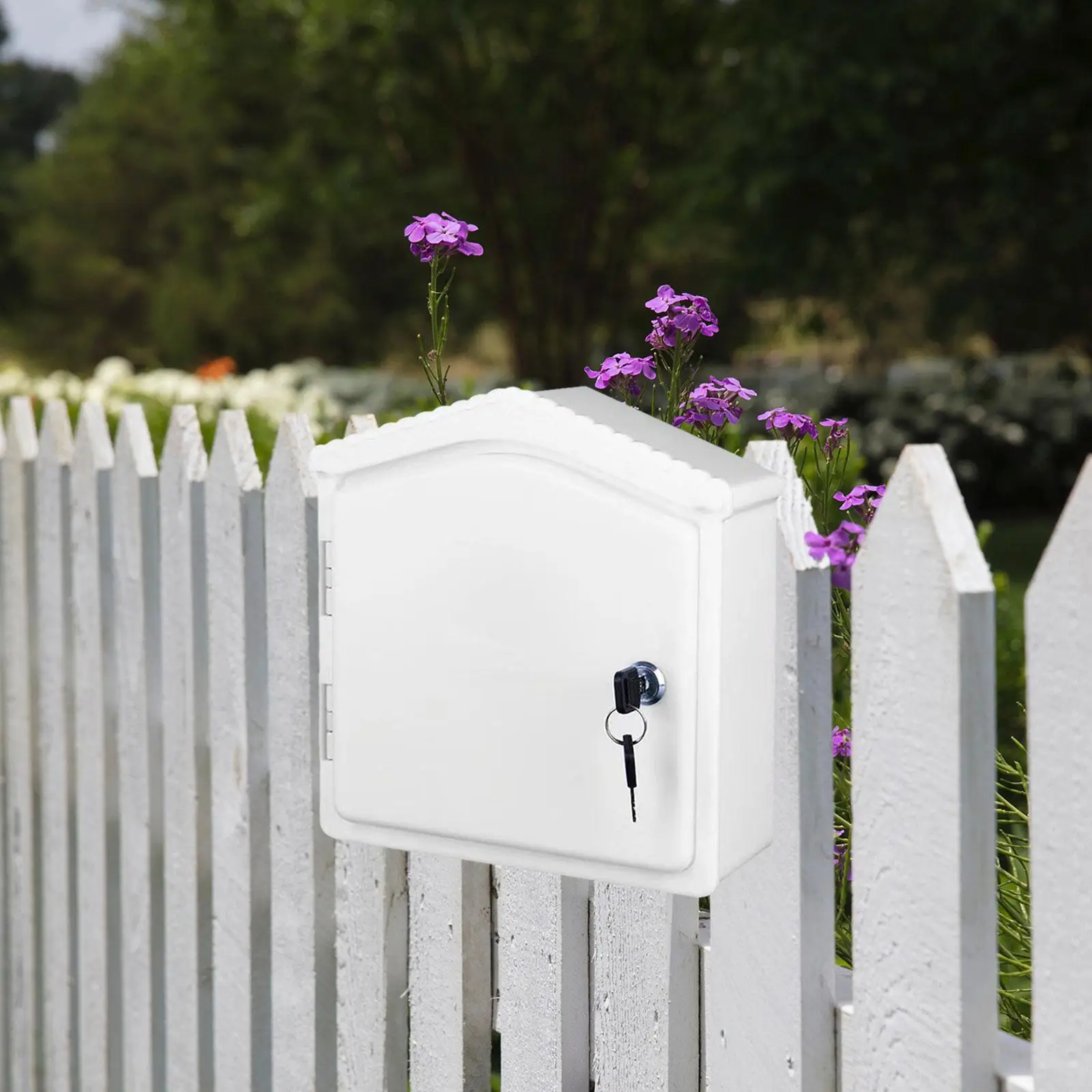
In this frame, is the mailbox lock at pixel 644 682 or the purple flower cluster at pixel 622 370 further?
the purple flower cluster at pixel 622 370

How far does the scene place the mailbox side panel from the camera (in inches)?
40.0

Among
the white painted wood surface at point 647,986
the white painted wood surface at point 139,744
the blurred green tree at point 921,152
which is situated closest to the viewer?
the white painted wood surface at point 647,986

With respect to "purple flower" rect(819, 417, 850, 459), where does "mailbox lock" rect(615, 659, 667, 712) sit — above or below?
below

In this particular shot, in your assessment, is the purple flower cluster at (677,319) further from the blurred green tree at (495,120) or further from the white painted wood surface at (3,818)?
A: the blurred green tree at (495,120)

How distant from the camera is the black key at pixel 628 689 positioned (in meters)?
1.01

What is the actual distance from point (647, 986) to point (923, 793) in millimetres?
401

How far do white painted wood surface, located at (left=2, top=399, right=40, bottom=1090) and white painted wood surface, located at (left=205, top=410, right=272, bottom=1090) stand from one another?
30.6 inches

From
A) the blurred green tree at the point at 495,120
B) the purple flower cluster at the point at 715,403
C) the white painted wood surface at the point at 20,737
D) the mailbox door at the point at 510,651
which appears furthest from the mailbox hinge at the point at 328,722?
the blurred green tree at the point at 495,120

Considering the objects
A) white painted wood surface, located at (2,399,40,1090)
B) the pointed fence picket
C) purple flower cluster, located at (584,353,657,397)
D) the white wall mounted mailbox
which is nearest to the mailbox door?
the white wall mounted mailbox

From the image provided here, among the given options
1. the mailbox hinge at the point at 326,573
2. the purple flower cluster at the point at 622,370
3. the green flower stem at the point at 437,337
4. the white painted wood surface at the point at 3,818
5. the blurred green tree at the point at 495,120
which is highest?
the blurred green tree at the point at 495,120

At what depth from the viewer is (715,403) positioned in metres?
1.39

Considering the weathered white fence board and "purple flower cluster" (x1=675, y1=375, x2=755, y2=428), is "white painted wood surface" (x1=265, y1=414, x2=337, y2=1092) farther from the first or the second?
"purple flower cluster" (x1=675, y1=375, x2=755, y2=428)

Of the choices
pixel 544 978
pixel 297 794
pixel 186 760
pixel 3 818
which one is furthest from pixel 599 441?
pixel 3 818

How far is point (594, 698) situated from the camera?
41.5 inches
